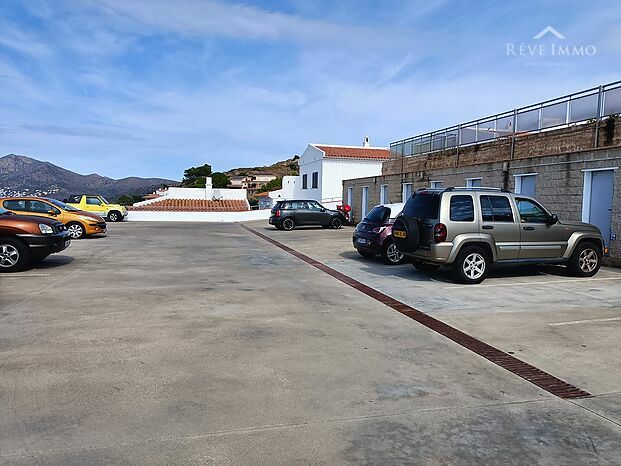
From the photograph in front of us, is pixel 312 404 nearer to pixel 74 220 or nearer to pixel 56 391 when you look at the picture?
pixel 56 391

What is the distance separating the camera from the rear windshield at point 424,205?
372 inches

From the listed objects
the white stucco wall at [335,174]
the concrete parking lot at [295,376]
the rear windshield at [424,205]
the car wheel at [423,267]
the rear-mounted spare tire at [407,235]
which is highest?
the white stucco wall at [335,174]

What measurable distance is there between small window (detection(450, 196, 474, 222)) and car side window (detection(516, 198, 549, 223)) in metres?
1.18

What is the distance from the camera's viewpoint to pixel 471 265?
9391mm

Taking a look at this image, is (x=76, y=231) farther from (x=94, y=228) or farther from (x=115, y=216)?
(x=115, y=216)

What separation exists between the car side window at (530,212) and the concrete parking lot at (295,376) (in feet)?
5.42

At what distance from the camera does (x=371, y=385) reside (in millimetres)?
4277

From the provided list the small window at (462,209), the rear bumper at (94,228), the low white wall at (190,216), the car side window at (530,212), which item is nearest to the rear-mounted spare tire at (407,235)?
the small window at (462,209)

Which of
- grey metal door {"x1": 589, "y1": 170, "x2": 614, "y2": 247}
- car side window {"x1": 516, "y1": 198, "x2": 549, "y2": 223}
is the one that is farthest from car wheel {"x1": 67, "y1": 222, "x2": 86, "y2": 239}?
grey metal door {"x1": 589, "y1": 170, "x2": 614, "y2": 247}

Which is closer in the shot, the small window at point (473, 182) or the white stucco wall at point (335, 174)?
the small window at point (473, 182)

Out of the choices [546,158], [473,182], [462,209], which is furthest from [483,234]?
[473,182]

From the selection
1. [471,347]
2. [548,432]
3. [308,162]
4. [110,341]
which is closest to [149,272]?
[110,341]

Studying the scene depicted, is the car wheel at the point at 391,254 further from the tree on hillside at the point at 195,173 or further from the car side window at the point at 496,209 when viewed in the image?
the tree on hillside at the point at 195,173

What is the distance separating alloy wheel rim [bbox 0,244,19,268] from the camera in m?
10.3
